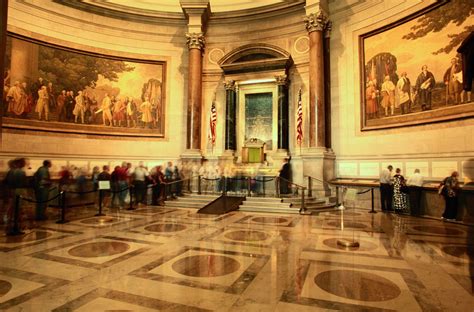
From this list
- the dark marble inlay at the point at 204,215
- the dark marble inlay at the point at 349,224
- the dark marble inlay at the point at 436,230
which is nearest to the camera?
the dark marble inlay at the point at 436,230

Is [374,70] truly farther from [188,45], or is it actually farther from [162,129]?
[162,129]

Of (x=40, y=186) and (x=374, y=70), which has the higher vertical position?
(x=374, y=70)

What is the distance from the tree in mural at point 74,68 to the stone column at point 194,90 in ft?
11.0

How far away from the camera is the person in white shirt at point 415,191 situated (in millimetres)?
9375

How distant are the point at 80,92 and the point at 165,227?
34.0 feet

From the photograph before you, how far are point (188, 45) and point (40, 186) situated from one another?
10.3 m

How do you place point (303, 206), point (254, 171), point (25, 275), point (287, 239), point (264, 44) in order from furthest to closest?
point (264, 44), point (254, 171), point (303, 206), point (287, 239), point (25, 275)

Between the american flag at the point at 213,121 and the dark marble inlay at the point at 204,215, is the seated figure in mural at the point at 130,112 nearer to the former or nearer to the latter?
the american flag at the point at 213,121

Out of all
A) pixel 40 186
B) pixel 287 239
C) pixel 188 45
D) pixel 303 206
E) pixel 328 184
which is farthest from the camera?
pixel 188 45

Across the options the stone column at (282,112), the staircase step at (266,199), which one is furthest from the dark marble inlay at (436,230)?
the stone column at (282,112)

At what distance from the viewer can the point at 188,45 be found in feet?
50.1

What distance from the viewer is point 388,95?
1160 cm

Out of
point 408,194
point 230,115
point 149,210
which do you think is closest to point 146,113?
point 230,115

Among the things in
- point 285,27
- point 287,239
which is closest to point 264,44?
point 285,27
